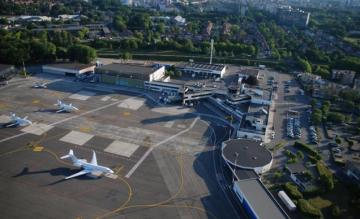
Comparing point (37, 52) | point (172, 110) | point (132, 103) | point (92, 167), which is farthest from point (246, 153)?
point (37, 52)

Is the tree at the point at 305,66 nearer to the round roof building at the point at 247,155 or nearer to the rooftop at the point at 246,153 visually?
the round roof building at the point at 247,155

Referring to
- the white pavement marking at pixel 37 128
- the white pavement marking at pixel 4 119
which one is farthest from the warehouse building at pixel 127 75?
the white pavement marking at pixel 4 119

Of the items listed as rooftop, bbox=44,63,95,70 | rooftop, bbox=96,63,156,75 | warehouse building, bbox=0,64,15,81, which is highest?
rooftop, bbox=96,63,156,75

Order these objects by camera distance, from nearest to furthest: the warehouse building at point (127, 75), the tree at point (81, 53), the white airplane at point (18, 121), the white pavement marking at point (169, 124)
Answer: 1. the white airplane at point (18, 121)
2. the white pavement marking at point (169, 124)
3. the warehouse building at point (127, 75)
4. the tree at point (81, 53)

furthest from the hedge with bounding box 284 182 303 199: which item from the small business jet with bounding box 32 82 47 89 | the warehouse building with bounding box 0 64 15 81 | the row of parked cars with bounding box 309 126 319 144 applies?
the warehouse building with bounding box 0 64 15 81

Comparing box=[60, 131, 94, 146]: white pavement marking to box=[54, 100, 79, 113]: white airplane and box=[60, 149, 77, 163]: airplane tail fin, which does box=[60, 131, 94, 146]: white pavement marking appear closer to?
box=[60, 149, 77, 163]: airplane tail fin

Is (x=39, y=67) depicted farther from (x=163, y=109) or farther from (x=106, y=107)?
(x=163, y=109)

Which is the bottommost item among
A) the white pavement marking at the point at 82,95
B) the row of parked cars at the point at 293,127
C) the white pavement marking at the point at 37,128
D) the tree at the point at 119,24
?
the white pavement marking at the point at 37,128
